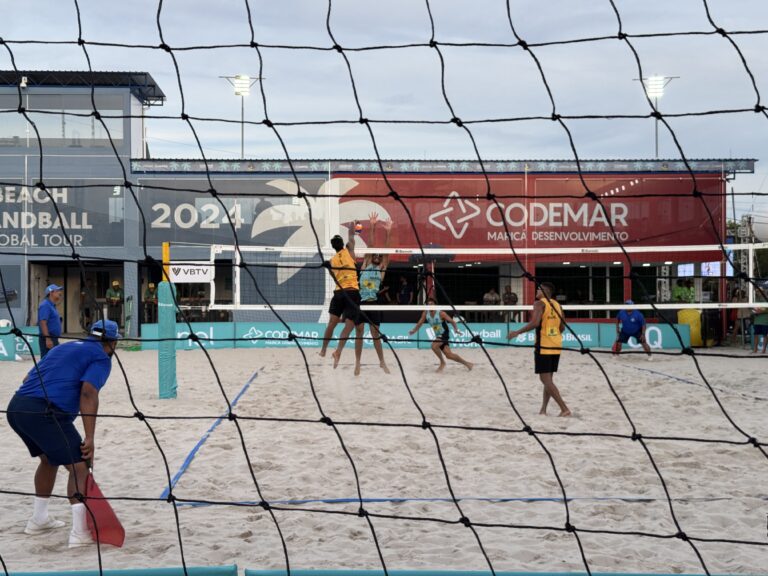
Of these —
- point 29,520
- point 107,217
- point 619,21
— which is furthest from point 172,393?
point 107,217

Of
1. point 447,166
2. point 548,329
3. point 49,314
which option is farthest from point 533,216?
point 49,314

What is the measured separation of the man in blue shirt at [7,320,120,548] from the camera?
135 inches

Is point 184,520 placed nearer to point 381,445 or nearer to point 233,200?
point 381,445

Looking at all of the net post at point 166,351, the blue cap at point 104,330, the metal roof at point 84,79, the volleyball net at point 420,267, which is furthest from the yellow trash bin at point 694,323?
the blue cap at point 104,330

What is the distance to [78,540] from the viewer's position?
3.47m

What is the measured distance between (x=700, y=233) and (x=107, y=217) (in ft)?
44.7

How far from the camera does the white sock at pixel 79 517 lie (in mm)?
3475

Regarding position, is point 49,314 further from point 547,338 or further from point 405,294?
point 405,294

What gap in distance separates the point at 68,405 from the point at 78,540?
0.59 m

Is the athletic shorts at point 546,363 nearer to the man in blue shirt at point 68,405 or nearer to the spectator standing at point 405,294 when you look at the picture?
the man in blue shirt at point 68,405

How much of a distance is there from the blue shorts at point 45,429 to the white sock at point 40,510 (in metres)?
0.28

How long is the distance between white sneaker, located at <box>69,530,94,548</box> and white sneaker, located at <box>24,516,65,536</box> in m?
0.27

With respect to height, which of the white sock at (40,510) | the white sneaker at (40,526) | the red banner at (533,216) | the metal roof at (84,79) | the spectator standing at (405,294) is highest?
the metal roof at (84,79)

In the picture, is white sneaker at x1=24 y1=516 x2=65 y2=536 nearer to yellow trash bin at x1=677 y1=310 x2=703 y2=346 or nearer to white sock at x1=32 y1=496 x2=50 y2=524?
white sock at x1=32 y1=496 x2=50 y2=524
